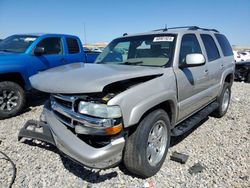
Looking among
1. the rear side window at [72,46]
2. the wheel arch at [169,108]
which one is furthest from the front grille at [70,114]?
the rear side window at [72,46]

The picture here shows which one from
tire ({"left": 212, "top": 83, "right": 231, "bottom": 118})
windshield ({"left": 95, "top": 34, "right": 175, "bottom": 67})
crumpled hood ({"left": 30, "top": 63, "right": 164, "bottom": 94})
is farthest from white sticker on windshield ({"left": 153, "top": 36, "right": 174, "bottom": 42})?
tire ({"left": 212, "top": 83, "right": 231, "bottom": 118})

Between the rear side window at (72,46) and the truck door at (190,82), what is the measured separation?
A: 158 inches

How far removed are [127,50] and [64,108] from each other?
196cm

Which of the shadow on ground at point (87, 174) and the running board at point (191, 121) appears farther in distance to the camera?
the running board at point (191, 121)

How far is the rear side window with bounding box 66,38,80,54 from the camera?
693cm

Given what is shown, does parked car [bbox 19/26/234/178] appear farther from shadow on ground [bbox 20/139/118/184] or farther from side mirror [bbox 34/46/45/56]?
side mirror [bbox 34/46/45/56]

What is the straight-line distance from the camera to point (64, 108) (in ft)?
9.00

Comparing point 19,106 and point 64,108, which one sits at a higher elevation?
point 64,108

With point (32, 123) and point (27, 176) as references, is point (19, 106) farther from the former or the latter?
point (27, 176)

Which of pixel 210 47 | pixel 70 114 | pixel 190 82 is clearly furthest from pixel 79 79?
pixel 210 47

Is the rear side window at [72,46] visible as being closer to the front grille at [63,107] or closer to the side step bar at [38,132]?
the side step bar at [38,132]

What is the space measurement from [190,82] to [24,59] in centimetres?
388

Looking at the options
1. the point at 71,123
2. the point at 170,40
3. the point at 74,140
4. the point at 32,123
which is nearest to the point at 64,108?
the point at 71,123

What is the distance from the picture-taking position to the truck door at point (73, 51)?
683 cm
